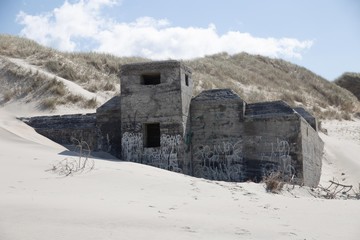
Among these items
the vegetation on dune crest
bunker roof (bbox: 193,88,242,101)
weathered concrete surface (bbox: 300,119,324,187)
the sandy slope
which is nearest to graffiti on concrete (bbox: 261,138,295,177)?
weathered concrete surface (bbox: 300,119,324,187)

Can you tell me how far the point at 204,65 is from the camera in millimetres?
31844

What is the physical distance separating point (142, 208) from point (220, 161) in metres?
5.78

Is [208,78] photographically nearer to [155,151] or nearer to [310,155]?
[310,155]

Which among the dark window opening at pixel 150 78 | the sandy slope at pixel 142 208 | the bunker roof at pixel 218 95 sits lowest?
the sandy slope at pixel 142 208

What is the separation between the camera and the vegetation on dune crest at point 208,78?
21.6 meters

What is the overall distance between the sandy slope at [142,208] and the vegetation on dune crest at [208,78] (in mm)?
12127

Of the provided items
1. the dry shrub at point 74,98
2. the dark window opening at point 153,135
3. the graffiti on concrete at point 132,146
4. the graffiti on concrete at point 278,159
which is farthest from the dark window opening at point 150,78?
the dry shrub at point 74,98

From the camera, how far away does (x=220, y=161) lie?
1135 centimetres

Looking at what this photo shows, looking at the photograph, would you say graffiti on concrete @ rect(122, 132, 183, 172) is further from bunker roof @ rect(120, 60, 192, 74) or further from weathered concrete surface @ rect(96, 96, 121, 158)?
bunker roof @ rect(120, 60, 192, 74)

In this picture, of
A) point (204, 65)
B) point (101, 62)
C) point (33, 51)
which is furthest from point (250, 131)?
point (204, 65)

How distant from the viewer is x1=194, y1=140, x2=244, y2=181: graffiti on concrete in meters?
11.2

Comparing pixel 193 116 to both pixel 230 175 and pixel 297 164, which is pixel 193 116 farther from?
pixel 297 164

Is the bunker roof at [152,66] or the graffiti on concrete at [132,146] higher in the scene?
the bunker roof at [152,66]

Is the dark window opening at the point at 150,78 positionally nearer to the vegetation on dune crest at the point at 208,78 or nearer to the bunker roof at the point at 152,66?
the bunker roof at the point at 152,66
